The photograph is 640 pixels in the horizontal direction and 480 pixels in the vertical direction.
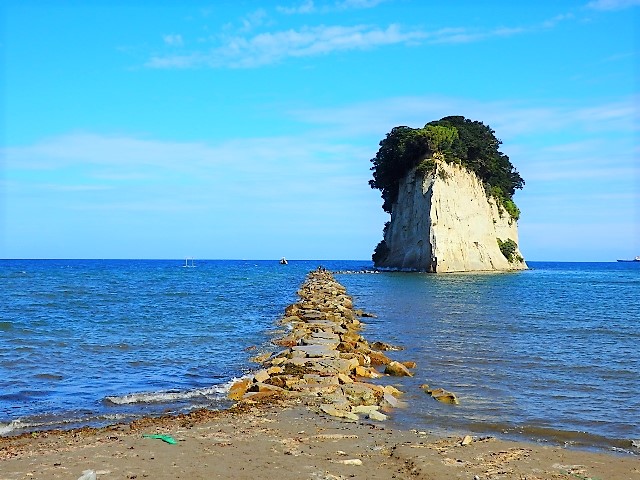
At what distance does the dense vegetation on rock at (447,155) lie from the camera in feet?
229

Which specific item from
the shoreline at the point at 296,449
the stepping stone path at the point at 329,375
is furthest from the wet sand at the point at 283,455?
the stepping stone path at the point at 329,375

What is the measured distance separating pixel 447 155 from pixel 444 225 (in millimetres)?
8280

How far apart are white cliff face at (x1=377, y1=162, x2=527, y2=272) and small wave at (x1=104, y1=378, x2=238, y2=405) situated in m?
56.0

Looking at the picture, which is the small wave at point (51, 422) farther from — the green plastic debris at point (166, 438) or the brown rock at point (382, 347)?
the brown rock at point (382, 347)

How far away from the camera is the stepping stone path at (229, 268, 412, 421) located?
36.3 ft

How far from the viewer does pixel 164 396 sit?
11.8m

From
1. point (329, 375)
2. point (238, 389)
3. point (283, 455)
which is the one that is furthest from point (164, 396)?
point (283, 455)

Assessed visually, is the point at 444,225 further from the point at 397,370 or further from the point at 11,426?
the point at 11,426

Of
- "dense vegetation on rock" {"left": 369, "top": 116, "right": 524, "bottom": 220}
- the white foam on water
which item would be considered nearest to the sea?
the white foam on water

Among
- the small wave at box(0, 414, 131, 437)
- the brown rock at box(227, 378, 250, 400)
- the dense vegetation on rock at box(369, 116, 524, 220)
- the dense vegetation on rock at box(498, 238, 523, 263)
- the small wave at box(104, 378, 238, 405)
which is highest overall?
the dense vegetation on rock at box(369, 116, 524, 220)

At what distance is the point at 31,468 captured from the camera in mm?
7152

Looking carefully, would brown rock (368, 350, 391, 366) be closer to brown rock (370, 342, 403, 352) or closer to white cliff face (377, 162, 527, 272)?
brown rock (370, 342, 403, 352)

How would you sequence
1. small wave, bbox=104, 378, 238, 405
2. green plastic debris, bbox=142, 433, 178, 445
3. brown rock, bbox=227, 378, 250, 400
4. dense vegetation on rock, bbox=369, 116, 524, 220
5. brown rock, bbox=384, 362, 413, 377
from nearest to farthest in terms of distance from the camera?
green plastic debris, bbox=142, 433, 178, 445
small wave, bbox=104, 378, 238, 405
brown rock, bbox=227, 378, 250, 400
brown rock, bbox=384, 362, 413, 377
dense vegetation on rock, bbox=369, 116, 524, 220

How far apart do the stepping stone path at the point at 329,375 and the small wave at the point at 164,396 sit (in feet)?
1.21
